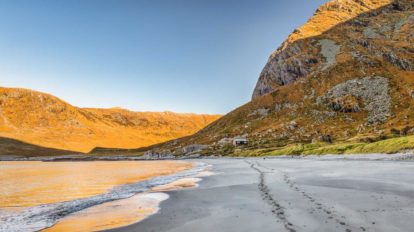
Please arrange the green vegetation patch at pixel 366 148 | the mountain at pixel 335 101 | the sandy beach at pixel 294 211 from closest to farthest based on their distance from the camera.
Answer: the sandy beach at pixel 294 211 → the green vegetation patch at pixel 366 148 → the mountain at pixel 335 101

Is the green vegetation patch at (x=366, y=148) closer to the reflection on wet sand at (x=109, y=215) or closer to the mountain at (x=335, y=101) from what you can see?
the mountain at (x=335, y=101)

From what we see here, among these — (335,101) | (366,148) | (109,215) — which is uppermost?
(335,101)

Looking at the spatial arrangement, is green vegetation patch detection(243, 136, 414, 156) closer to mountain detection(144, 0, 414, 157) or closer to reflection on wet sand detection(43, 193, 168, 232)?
mountain detection(144, 0, 414, 157)

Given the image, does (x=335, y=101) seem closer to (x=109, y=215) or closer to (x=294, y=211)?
(x=294, y=211)

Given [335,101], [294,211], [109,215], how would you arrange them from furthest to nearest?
[335,101] → [109,215] → [294,211]

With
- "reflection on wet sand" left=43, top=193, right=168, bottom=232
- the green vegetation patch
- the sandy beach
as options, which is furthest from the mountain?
"reflection on wet sand" left=43, top=193, right=168, bottom=232

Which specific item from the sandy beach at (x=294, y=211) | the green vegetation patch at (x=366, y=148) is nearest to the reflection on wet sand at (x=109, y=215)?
the sandy beach at (x=294, y=211)

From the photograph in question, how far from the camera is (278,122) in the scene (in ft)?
523

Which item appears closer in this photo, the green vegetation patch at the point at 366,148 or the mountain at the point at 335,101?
the green vegetation patch at the point at 366,148

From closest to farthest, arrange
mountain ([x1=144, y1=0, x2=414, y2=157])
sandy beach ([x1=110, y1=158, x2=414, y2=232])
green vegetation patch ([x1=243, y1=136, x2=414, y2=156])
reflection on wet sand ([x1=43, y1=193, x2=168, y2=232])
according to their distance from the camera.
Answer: sandy beach ([x1=110, y1=158, x2=414, y2=232]), reflection on wet sand ([x1=43, y1=193, x2=168, y2=232]), green vegetation patch ([x1=243, y1=136, x2=414, y2=156]), mountain ([x1=144, y1=0, x2=414, y2=157])

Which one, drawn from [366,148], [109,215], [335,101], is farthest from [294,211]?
[335,101]

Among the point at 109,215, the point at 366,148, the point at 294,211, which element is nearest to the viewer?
the point at 294,211

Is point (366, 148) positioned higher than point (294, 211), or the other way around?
point (366, 148)

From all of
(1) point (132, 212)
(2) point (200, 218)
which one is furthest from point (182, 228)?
(1) point (132, 212)
